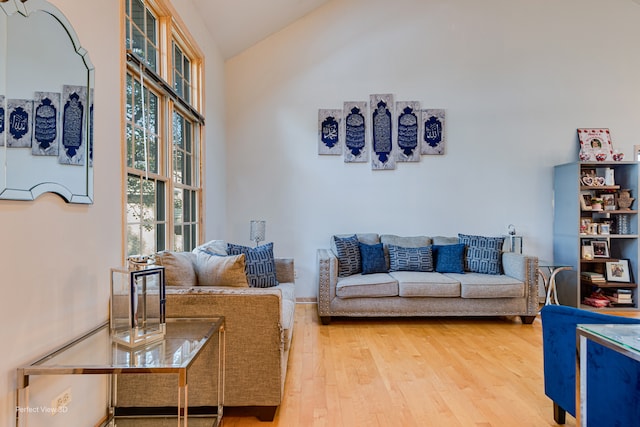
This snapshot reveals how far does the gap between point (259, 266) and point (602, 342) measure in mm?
2528

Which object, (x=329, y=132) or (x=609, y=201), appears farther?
(x=329, y=132)

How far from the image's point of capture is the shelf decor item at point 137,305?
62.7 inches

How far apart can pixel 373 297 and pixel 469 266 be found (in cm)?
128

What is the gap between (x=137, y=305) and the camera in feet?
5.42

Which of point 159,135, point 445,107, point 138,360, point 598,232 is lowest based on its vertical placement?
point 138,360

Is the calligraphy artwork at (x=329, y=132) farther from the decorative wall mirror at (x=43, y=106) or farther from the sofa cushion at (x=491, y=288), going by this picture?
the decorative wall mirror at (x=43, y=106)

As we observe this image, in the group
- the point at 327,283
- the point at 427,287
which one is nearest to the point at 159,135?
the point at 327,283

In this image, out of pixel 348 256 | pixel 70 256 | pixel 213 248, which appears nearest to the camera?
pixel 70 256

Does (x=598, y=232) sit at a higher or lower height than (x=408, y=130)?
lower

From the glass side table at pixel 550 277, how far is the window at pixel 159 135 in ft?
13.1

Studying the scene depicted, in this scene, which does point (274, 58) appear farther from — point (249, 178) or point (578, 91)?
point (578, 91)

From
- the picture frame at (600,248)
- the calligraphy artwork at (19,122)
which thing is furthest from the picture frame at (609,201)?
the calligraphy artwork at (19,122)

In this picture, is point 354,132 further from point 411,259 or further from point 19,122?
point 19,122

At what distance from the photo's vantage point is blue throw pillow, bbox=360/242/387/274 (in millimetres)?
4129
